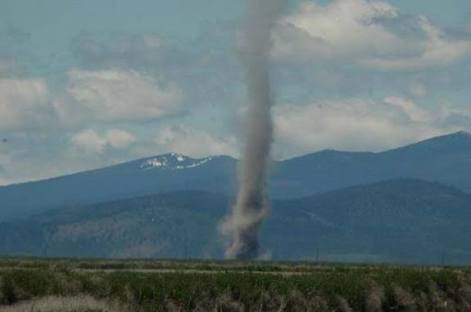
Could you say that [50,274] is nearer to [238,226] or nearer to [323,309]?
[323,309]

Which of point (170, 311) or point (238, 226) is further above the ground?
point (238, 226)

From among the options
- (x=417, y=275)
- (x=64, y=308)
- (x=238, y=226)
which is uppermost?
(x=238, y=226)

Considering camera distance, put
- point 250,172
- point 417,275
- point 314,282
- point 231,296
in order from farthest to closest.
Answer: point 250,172 → point 417,275 → point 314,282 → point 231,296

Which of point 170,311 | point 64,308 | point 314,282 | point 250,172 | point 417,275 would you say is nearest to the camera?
point 64,308

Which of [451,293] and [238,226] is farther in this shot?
[238,226]

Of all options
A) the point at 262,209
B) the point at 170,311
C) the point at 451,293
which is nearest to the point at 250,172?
the point at 262,209

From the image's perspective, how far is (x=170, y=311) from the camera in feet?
175

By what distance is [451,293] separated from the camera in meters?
79.0

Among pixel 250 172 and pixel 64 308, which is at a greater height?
pixel 250 172

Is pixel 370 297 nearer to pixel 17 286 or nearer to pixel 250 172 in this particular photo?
pixel 17 286

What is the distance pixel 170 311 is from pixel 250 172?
11712 cm

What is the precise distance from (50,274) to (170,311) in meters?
11.0

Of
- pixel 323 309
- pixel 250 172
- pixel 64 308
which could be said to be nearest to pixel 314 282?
pixel 323 309

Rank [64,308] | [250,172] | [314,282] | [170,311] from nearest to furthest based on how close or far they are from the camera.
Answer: [64,308], [170,311], [314,282], [250,172]
